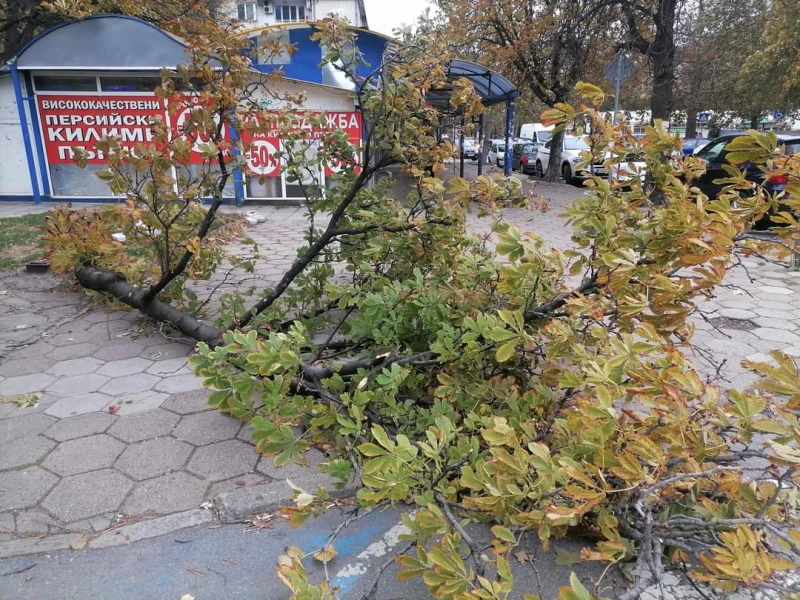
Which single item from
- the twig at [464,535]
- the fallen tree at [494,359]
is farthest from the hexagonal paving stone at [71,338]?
the twig at [464,535]

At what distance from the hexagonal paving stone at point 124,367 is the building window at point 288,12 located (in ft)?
126

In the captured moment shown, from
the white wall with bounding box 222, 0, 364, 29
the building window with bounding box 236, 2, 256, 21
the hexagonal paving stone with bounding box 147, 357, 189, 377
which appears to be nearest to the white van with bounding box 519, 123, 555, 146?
the white wall with bounding box 222, 0, 364, 29

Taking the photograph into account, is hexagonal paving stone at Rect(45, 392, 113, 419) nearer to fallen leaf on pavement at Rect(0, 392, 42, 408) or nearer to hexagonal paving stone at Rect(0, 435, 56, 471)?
fallen leaf on pavement at Rect(0, 392, 42, 408)

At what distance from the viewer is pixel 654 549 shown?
5.85 feet

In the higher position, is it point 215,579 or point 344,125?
point 344,125

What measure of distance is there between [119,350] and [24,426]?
1161mm

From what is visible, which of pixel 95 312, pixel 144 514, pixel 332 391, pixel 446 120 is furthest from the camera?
pixel 95 312

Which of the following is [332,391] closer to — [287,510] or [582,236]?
[287,510]

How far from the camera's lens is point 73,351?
425 cm

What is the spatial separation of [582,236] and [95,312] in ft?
14.5

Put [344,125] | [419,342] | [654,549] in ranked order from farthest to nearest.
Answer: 1. [344,125]
2. [419,342]
3. [654,549]

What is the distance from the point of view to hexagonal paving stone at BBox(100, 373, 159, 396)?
11.9 feet

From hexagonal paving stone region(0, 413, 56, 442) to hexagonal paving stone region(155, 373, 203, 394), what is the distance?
0.64 meters

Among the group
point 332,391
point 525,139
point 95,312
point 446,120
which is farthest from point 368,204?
point 525,139
